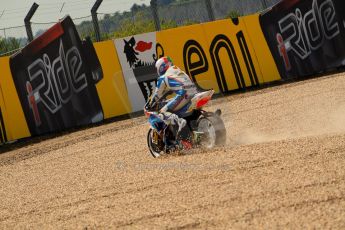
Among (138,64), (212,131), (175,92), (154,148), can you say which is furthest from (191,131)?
(138,64)

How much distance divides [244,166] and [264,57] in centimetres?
1347

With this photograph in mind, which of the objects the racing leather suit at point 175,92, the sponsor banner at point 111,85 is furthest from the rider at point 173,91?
the sponsor banner at point 111,85

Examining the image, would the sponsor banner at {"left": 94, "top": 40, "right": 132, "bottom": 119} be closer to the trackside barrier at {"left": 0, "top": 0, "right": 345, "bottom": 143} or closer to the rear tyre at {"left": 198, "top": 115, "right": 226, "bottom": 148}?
the trackside barrier at {"left": 0, "top": 0, "right": 345, "bottom": 143}

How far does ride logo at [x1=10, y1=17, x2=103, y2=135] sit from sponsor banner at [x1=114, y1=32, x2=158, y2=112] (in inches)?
37.5

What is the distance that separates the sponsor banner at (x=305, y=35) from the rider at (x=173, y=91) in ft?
35.6

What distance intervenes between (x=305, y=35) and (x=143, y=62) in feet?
18.0

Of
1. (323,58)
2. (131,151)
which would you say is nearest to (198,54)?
(323,58)

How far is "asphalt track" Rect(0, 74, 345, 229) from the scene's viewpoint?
6.85 meters

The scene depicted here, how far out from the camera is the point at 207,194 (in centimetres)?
796

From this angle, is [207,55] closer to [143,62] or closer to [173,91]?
[143,62]

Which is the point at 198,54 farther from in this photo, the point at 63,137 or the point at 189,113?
the point at 189,113

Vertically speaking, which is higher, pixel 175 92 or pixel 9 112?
pixel 9 112

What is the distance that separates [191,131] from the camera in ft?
38.7

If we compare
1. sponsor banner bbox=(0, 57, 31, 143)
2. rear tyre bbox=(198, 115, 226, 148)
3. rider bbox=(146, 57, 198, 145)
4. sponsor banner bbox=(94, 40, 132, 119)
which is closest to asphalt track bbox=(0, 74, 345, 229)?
rear tyre bbox=(198, 115, 226, 148)
